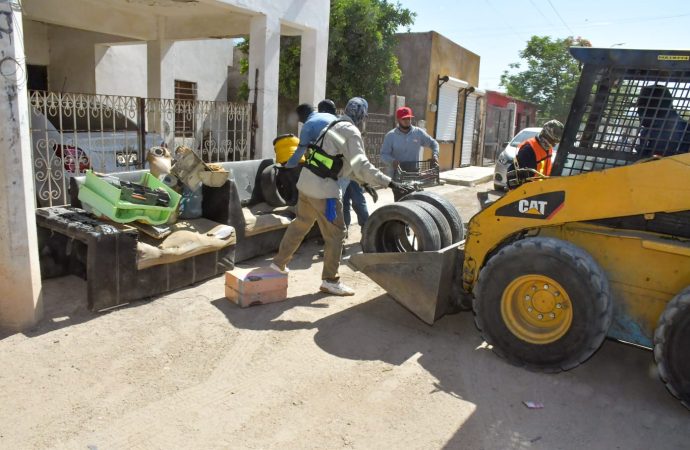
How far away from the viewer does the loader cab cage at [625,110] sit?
3.38m

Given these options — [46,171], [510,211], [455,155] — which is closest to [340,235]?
[510,211]

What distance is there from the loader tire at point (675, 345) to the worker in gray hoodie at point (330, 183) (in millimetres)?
2499

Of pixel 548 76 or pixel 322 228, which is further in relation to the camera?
pixel 548 76

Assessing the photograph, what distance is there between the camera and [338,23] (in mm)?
13953

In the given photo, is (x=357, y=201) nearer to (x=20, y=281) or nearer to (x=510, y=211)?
A: (x=510, y=211)

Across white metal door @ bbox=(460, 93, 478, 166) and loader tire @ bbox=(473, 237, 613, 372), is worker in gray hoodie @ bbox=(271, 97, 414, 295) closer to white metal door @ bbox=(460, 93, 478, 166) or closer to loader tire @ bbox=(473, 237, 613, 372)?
loader tire @ bbox=(473, 237, 613, 372)

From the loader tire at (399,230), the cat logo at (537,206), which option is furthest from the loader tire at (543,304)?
the loader tire at (399,230)

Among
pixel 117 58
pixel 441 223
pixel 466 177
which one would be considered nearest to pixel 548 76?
pixel 466 177

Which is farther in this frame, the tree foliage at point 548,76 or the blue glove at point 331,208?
the tree foliage at point 548,76

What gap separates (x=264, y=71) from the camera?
837 centimetres

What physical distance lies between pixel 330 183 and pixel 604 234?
235 centimetres

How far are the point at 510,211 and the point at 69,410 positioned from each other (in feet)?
10.2

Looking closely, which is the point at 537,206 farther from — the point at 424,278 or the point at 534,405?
the point at 534,405

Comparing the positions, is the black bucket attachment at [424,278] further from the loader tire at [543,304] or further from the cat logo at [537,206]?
the cat logo at [537,206]
